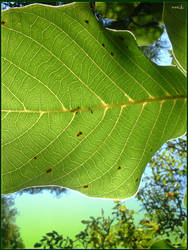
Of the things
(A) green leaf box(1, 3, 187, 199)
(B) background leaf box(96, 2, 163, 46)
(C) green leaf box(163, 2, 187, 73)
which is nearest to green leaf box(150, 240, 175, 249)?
(A) green leaf box(1, 3, 187, 199)

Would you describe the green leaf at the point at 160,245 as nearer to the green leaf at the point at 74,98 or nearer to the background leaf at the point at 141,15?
the green leaf at the point at 74,98

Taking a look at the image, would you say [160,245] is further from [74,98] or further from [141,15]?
[141,15]

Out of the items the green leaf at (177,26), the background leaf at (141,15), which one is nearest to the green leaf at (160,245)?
the green leaf at (177,26)

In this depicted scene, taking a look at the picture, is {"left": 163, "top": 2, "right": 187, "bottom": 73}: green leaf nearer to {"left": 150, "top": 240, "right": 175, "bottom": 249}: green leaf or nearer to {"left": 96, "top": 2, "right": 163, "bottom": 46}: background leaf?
{"left": 96, "top": 2, "right": 163, "bottom": 46}: background leaf

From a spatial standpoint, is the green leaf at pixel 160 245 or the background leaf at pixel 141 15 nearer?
the green leaf at pixel 160 245

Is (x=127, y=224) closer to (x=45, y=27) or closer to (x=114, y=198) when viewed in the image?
(x=114, y=198)

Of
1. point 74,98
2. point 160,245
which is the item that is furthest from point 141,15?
point 160,245
